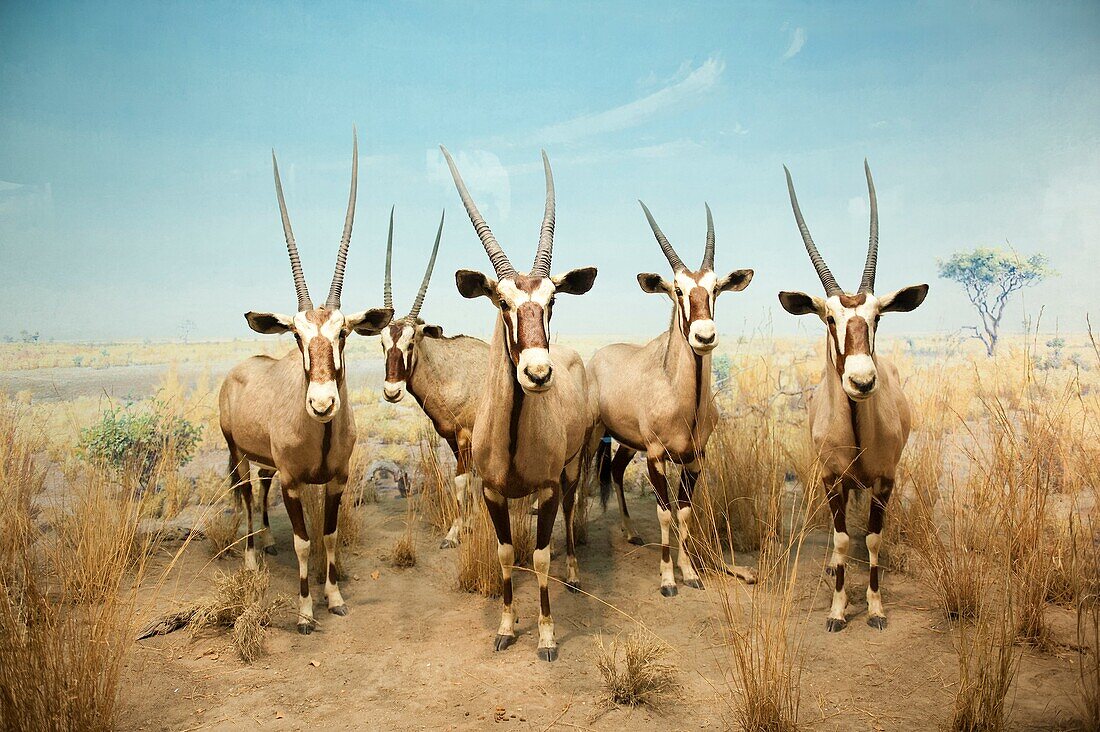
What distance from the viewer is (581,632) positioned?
4477mm

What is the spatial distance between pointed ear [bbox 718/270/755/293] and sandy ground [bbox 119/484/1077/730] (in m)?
2.29

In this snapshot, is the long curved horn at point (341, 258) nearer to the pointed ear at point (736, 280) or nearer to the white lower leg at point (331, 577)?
the white lower leg at point (331, 577)

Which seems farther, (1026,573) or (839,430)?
(839,430)

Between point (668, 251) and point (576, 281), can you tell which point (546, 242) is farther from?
point (668, 251)

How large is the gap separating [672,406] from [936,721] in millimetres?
2596

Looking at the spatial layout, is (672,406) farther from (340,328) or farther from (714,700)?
(340,328)

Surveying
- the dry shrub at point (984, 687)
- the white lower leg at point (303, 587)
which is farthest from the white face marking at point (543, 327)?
the white lower leg at point (303, 587)

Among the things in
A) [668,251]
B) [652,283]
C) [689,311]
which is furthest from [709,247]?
[689,311]

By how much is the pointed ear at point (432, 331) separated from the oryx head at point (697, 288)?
245 centimetres

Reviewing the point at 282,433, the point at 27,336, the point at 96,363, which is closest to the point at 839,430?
the point at 282,433

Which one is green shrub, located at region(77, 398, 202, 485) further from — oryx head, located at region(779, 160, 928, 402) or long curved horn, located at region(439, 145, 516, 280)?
oryx head, located at region(779, 160, 928, 402)

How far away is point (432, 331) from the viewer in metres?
6.80

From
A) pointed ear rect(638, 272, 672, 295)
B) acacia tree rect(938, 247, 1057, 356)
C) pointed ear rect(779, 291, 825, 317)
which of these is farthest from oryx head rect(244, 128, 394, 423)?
acacia tree rect(938, 247, 1057, 356)

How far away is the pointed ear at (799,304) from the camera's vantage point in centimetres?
448
